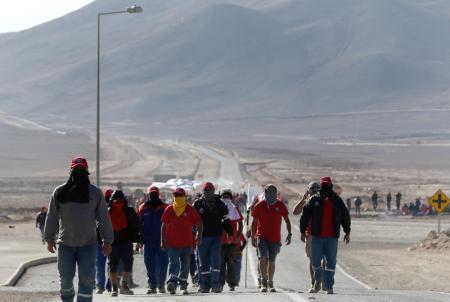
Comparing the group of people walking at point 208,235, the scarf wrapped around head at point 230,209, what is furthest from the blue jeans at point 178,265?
the scarf wrapped around head at point 230,209

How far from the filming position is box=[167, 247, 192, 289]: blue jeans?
1695 centimetres

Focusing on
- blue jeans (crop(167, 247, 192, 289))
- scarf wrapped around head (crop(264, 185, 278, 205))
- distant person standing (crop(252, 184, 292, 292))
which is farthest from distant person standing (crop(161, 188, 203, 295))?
scarf wrapped around head (crop(264, 185, 278, 205))

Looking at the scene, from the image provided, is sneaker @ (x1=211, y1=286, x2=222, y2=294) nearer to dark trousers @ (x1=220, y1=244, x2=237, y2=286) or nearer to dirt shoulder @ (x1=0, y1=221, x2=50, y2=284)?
dark trousers @ (x1=220, y1=244, x2=237, y2=286)

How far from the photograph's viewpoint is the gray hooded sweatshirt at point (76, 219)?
40.5 ft

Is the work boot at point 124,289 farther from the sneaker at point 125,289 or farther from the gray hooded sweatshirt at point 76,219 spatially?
the gray hooded sweatshirt at point 76,219

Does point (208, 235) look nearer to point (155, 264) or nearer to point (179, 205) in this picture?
point (179, 205)

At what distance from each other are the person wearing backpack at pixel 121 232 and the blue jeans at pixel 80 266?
4.00 metres

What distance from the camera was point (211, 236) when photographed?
681 inches

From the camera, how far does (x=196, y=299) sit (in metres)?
14.9

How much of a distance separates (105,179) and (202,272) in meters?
58.8

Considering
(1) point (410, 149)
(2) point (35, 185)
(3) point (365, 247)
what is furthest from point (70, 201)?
(1) point (410, 149)

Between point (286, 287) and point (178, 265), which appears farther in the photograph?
point (286, 287)

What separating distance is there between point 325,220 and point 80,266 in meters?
4.57

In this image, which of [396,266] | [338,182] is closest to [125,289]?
[396,266]
